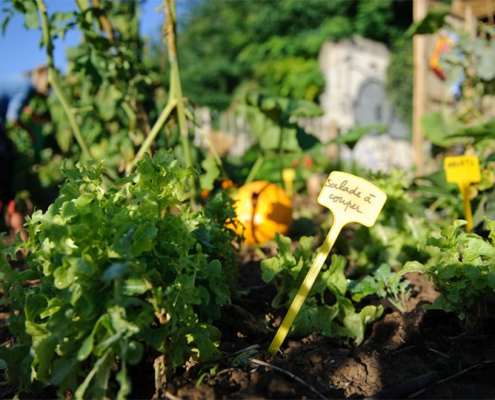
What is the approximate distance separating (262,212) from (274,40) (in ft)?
43.0

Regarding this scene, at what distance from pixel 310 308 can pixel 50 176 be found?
4547 mm

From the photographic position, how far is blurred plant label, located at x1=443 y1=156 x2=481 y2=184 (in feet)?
7.23

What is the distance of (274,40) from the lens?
14.9 meters

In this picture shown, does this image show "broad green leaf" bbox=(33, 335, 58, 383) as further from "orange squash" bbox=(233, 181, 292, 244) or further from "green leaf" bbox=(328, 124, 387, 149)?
"green leaf" bbox=(328, 124, 387, 149)

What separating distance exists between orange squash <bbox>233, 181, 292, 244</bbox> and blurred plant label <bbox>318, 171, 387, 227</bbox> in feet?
4.38

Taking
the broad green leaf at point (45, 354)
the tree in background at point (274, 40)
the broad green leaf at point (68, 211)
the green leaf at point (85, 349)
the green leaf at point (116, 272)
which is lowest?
the tree in background at point (274, 40)

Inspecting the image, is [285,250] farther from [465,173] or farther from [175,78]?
[175,78]

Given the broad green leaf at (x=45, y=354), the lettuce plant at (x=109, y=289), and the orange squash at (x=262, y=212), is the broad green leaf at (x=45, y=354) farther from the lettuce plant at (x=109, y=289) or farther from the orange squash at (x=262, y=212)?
the orange squash at (x=262, y=212)

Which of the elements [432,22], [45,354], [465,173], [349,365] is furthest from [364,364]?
[432,22]

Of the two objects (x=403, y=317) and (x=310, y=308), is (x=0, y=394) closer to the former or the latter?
(x=310, y=308)

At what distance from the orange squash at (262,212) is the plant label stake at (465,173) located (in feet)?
3.37

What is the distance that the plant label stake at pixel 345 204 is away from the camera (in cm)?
139

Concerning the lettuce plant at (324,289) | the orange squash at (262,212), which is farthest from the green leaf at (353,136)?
the lettuce plant at (324,289)

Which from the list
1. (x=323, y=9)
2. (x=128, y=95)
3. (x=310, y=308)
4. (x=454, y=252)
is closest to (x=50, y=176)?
(x=128, y=95)
